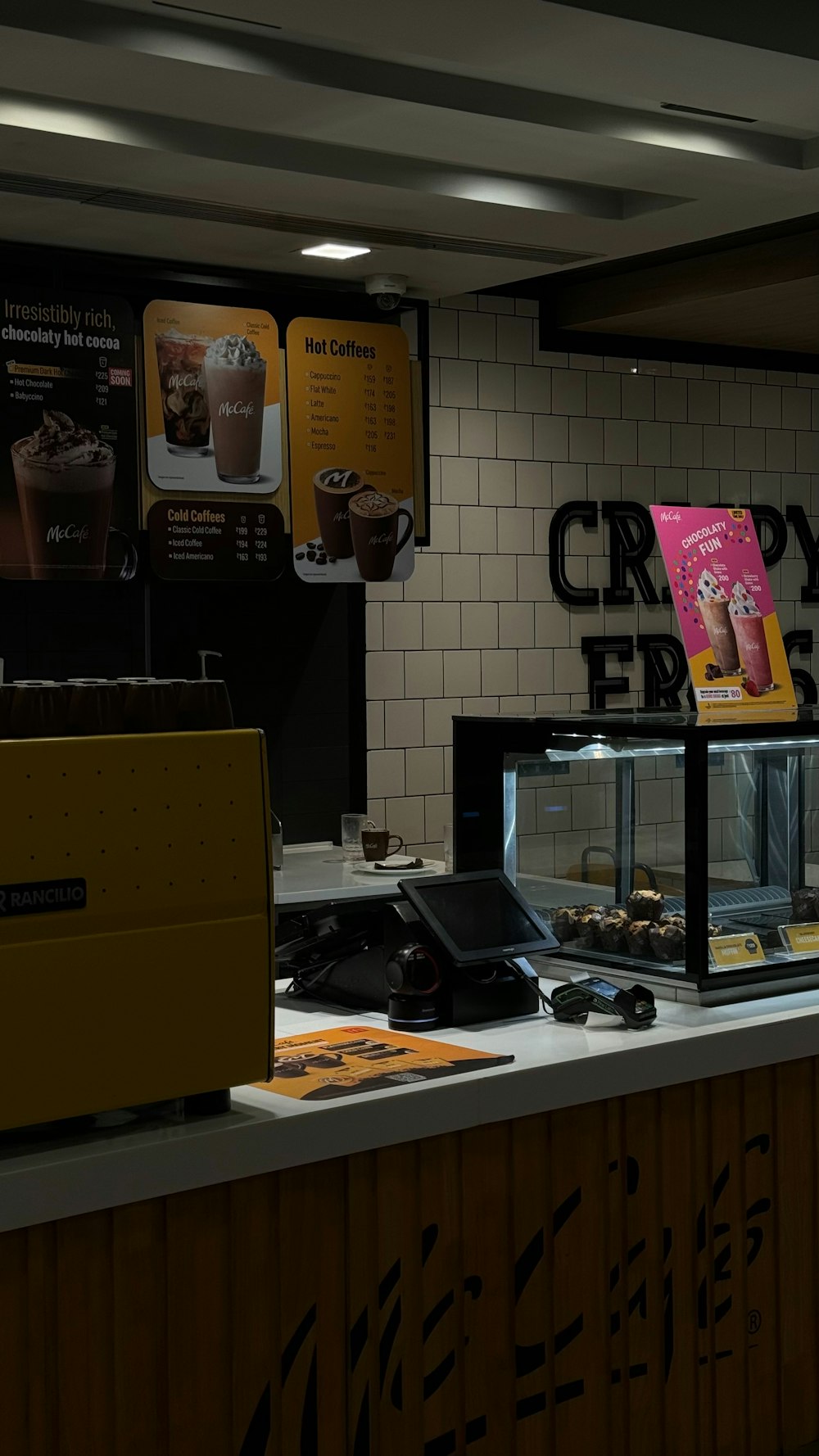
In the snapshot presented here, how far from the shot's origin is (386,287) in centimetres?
458

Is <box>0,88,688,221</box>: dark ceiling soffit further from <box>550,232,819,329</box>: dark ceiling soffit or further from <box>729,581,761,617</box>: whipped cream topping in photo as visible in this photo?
<box>729,581,761,617</box>: whipped cream topping in photo

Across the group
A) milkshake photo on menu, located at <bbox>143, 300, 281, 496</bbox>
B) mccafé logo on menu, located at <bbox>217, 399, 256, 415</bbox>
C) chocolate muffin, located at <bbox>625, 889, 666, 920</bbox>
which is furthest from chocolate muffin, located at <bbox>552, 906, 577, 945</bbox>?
mccafé logo on menu, located at <bbox>217, 399, 256, 415</bbox>

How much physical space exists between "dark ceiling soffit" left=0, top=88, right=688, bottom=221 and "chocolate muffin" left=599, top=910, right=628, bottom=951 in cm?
182

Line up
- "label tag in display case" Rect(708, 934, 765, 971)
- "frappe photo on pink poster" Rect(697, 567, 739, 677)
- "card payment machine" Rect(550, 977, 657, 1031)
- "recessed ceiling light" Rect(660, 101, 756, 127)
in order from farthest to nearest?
1. "recessed ceiling light" Rect(660, 101, 756, 127)
2. "frappe photo on pink poster" Rect(697, 567, 739, 677)
3. "label tag in display case" Rect(708, 934, 765, 971)
4. "card payment machine" Rect(550, 977, 657, 1031)

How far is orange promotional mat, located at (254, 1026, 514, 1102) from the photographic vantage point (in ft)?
6.82

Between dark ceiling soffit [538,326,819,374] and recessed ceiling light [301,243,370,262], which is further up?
dark ceiling soffit [538,326,819,374]

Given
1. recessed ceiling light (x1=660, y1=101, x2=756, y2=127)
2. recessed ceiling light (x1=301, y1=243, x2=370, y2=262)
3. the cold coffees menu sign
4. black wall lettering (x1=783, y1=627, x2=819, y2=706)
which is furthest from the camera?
black wall lettering (x1=783, y1=627, x2=819, y2=706)

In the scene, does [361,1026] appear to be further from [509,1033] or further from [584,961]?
[584,961]

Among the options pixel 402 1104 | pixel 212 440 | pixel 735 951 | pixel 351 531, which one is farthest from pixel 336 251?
pixel 402 1104

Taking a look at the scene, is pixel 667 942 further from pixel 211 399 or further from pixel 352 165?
pixel 211 399

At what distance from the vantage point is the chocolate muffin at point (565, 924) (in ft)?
9.20

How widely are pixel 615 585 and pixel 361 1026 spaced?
355 centimetres

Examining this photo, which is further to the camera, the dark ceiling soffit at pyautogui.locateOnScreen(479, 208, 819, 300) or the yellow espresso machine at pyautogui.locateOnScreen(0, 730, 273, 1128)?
the dark ceiling soffit at pyautogui.locateOnScreen(479, 208, 819, 300)

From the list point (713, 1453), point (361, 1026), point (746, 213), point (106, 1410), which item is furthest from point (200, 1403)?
point (746, 213)
